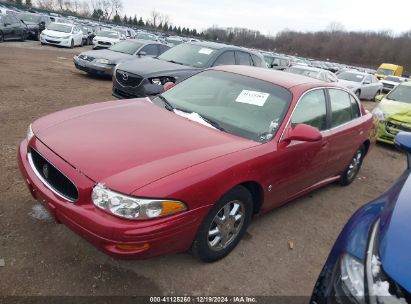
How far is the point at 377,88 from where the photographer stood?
17875mm

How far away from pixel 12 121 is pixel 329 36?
358ft

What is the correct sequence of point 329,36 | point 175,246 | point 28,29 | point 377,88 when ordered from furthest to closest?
point 329,36 < point 28,29 < point 377,88 < point 175,246

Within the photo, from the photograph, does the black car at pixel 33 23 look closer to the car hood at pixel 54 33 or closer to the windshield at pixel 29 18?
the windshield at pixel 29 18

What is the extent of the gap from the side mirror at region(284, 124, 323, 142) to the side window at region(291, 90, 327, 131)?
20 centimetres

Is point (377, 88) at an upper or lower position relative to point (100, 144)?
lower

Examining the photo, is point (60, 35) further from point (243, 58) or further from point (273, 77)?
point (273, 77)

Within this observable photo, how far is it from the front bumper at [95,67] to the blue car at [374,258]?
33.8 feet

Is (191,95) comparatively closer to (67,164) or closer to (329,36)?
(67,164)

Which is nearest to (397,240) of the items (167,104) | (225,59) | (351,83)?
(167,104)

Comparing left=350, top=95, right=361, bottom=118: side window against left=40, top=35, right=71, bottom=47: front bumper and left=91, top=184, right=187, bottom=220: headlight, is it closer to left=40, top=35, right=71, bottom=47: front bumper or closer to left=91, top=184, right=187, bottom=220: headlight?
left=91, top=184, right=187, bottom=220: headlight

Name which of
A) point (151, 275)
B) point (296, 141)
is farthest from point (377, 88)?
point (151, 275)

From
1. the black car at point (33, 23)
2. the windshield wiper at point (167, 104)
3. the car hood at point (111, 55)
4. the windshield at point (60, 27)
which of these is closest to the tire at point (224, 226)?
the windshield wiper at point (167, 104)

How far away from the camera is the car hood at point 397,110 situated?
804 centimetres

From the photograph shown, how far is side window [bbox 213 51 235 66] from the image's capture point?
8445 mm
